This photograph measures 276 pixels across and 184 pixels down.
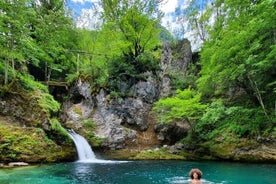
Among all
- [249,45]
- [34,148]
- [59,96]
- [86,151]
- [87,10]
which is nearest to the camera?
[34,148]

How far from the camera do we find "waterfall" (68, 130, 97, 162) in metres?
23.2

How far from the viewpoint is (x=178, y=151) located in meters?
25.3

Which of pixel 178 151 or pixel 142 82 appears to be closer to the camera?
pixel 178 151

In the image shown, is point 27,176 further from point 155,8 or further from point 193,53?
point 193,53

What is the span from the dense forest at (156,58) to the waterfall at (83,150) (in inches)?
92.4

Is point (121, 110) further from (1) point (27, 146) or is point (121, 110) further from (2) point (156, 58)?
(1) point (27, 146)

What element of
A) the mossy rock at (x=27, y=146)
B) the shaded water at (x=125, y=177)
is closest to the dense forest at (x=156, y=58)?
the mossy rock at (x=27, y=146)

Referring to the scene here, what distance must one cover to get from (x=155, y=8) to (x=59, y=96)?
15.8 metres

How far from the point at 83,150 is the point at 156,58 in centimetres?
1617

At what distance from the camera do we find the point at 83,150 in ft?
78.4

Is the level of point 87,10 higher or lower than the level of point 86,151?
higher

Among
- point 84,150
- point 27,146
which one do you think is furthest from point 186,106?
point 27,146

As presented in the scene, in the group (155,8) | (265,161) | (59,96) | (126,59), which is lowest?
(265,161)

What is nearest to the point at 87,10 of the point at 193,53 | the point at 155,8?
the point at 155,8
